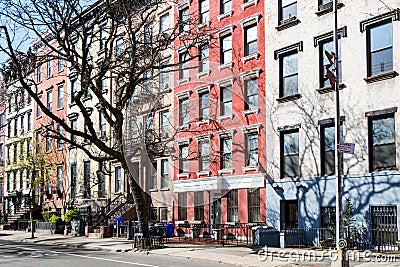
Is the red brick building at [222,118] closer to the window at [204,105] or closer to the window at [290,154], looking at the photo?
the window at [204,105]

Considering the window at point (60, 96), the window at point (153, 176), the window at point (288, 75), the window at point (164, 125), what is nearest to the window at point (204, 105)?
the window at point (164, 125)

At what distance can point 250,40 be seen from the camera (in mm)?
29078

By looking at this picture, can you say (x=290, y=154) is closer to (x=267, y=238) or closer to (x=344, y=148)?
(x=267, y=238)

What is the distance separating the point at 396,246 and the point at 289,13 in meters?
11.9

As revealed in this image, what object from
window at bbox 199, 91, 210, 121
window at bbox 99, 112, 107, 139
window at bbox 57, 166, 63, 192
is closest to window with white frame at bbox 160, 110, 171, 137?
window at bbox 199, 91, 210, 121

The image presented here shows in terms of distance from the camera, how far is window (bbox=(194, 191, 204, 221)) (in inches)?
1262

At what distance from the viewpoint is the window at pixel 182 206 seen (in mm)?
33438

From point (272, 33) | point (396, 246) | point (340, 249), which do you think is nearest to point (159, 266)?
point (340, 249)

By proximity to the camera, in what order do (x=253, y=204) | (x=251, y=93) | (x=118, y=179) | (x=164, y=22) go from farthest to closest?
(x=118, y=179) → (x=164, y=22) → (x=251, y=93) → (x=253, y=204)

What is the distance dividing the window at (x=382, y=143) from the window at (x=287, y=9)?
692 centimetres

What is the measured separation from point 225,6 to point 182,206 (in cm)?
1193

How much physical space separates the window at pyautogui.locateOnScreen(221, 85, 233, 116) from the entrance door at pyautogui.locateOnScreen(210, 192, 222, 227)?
449 centimetres

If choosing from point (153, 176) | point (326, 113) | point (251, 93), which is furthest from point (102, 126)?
point (326, 113)

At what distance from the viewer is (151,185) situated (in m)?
36.8
